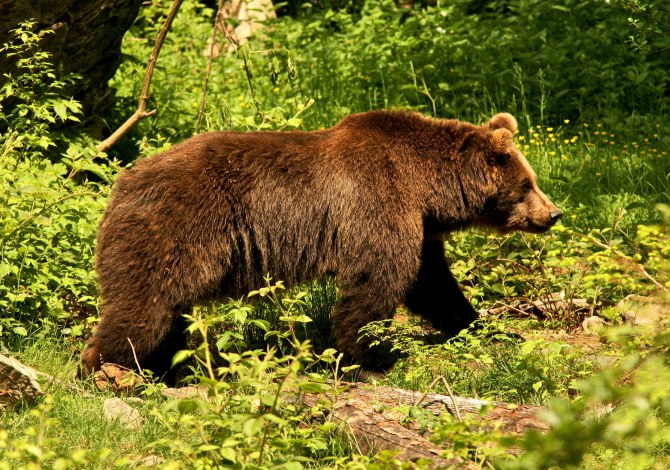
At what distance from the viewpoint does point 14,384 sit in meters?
5.25

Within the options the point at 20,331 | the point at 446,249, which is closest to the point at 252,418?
the point at 20,331

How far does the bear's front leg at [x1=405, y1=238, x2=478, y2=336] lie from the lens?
7184 millimetres

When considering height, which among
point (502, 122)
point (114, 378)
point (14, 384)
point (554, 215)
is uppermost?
point (502, 122)

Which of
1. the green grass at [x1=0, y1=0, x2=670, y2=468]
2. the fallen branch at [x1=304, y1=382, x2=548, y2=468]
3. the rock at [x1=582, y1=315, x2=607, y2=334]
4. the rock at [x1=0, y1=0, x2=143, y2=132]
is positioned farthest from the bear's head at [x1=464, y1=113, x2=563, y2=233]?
the rock at [x1=0, y1=0, x2=143, y2=132]

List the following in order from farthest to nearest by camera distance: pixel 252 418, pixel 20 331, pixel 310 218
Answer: pixel 310 218 → pixel 20 331 → pixel 252 418

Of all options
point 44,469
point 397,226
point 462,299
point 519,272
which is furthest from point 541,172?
point 44,469

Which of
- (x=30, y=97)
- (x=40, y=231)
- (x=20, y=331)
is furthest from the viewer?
(x=30, y=97)

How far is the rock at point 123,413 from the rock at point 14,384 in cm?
43

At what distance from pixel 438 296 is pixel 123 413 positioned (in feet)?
9.40

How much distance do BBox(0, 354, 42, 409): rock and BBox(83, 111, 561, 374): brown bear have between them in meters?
0.75

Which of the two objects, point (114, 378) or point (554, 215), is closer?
point (114, 378)

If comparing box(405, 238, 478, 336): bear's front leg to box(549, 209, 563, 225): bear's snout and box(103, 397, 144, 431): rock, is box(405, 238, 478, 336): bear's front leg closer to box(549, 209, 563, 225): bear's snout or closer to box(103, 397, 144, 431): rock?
box(549, 209, 563, 225): bear's snout

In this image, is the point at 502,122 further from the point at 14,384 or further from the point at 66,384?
the point at 14,384

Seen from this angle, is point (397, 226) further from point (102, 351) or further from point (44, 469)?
point (44, 469)
